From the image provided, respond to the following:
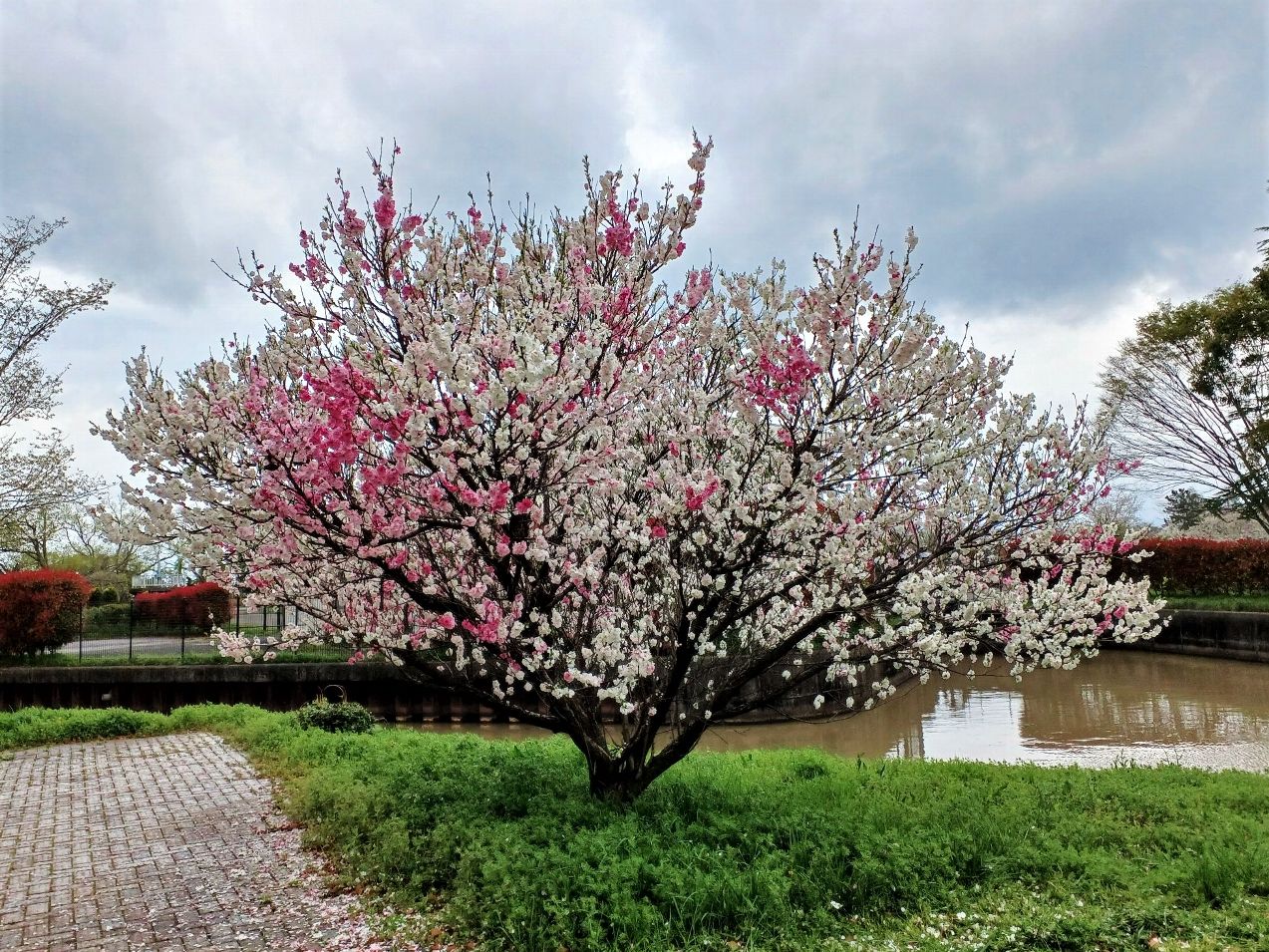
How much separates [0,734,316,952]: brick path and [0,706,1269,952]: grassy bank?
0.50 m

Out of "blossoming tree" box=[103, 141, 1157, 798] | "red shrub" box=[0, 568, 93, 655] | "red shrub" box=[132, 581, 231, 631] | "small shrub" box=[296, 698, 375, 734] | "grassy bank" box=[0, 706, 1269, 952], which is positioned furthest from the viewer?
"red shrub" box=[132, 581, 231, 631]

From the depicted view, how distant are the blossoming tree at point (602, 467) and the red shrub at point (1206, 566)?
24998 millimetres

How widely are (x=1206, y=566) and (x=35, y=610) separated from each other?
1308 inches

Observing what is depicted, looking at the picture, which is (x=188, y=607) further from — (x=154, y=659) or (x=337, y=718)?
(x=337, y=718)

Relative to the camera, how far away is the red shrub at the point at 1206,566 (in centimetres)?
2642

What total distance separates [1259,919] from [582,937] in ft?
10.5

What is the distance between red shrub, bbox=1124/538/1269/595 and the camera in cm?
2642

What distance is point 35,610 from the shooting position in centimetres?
1714

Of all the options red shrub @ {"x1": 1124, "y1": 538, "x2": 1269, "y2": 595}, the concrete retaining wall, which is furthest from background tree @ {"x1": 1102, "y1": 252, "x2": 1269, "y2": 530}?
the concrete retaining wall

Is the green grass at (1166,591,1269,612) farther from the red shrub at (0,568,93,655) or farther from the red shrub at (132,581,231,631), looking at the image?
the red shrub at (0,568,93,655)

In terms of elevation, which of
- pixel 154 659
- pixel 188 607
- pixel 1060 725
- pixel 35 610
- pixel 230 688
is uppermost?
pixel 35 610

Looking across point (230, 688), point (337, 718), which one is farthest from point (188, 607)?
point (337, 718)

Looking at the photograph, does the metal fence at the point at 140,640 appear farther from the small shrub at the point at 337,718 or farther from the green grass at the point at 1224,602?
the green grass at the point at 1224,602

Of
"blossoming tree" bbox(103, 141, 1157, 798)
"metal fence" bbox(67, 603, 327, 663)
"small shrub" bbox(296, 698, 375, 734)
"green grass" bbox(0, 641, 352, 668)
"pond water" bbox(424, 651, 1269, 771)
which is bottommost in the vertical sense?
"pond water" bbox(424, 651, 1269, 771)
